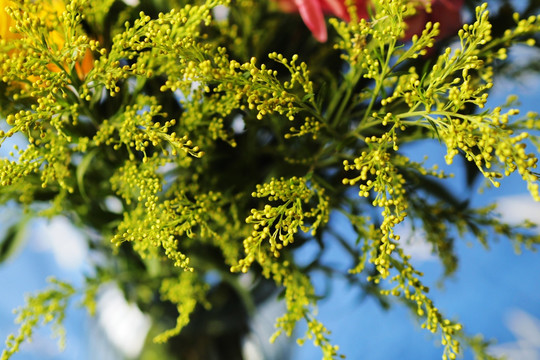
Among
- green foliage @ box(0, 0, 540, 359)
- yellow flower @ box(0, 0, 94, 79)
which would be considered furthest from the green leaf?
yellow flower @ box(0, 0, 94, 79)

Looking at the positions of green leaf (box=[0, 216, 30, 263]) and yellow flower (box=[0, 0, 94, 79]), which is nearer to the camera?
yellow flower (box=[0, 0, 94, 79])

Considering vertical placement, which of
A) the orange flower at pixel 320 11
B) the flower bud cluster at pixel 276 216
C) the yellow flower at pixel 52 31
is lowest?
the flower bud cluster at pixel 276 216

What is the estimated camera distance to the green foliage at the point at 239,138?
0.28 meters

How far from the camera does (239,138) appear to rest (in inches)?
16.8

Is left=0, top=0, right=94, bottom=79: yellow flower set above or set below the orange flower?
above

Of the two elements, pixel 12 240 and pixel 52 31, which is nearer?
pixel 52 31

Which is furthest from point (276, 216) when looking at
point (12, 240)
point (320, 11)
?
point (12, 240)

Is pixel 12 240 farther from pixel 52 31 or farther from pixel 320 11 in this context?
pixel 320 11

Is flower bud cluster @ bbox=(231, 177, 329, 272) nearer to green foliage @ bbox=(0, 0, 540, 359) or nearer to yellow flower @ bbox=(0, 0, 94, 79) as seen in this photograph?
green foliage @ bbox=(0, 0, 540, 359)

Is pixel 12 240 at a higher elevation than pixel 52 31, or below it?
below

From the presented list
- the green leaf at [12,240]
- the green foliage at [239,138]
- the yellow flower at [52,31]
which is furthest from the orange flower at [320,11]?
the green leaf at [12,240]

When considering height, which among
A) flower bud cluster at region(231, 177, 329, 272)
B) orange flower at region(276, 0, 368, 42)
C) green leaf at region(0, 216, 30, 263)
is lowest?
green leaf at region(0, 216, 30, 263)

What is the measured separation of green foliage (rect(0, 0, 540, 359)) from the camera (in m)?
0.28

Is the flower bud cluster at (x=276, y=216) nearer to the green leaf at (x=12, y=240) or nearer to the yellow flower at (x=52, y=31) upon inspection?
the yellow flower at (x=52, y=31)
